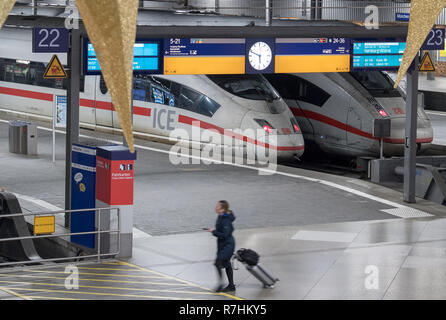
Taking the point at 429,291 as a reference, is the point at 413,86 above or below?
above

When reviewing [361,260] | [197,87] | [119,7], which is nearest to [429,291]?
[361,260]

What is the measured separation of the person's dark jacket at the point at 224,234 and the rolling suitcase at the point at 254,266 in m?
0.32

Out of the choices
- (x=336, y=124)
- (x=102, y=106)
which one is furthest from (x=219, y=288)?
(x=102, y=106)

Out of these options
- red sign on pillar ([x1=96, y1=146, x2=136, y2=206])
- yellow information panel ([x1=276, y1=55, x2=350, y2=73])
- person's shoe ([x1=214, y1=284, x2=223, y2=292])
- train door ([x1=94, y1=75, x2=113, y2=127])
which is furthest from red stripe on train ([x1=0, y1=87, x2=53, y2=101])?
person's shoe ([x1=214, y1=284, x2=223, y2=292])

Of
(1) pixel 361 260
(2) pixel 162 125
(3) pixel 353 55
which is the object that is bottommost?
(1) pixel 361 260

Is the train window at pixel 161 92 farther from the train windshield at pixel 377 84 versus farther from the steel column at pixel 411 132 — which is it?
the steel column at pixel 411 132

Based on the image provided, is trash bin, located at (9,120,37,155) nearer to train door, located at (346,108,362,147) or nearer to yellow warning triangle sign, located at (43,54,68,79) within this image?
yellow warning triangle sign, located at (43,54,68,79)

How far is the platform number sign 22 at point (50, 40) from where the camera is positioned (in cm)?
1419

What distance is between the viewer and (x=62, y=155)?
971 inches

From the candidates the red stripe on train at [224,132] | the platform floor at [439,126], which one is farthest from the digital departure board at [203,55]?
the platform floor at [439,126]

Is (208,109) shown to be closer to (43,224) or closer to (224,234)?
(43,224)

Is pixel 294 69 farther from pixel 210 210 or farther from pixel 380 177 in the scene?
pixel 380 177

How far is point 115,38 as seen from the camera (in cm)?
212

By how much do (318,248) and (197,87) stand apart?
39.7 feet
